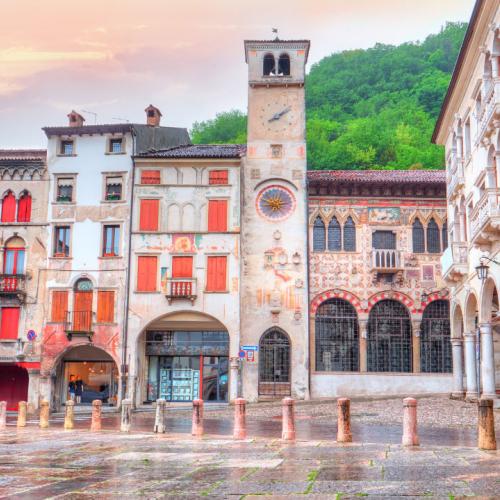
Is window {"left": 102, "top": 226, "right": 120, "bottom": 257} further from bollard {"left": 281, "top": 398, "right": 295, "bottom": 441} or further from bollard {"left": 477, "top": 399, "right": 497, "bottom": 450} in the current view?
bollard {"left": 477, "top": 399, "right": 497, "bottom": 450}

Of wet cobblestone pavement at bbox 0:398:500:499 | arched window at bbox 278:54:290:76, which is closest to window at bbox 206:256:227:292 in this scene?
arched window at bbox 278:54:290:76

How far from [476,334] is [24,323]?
800 inches

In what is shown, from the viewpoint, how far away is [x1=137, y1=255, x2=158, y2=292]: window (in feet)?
107

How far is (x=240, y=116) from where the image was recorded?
193ft

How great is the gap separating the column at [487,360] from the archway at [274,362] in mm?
10408

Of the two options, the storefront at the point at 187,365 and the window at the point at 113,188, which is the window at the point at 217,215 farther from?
the storefront at the point at 187,365

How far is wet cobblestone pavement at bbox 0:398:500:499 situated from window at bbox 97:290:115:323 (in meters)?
14.1

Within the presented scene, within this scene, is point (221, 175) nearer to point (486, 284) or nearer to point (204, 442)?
point (486, 284)

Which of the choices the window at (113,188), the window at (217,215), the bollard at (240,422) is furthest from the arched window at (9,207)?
the bollard at (240,422)

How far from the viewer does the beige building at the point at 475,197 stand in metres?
20.6

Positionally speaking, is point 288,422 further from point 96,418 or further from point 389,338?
point 389,338

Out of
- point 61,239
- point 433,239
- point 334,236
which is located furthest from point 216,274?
point 433,239

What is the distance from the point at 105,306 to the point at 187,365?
15.8ft

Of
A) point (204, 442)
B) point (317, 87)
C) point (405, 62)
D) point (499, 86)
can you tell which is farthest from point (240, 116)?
point (204, 442)
